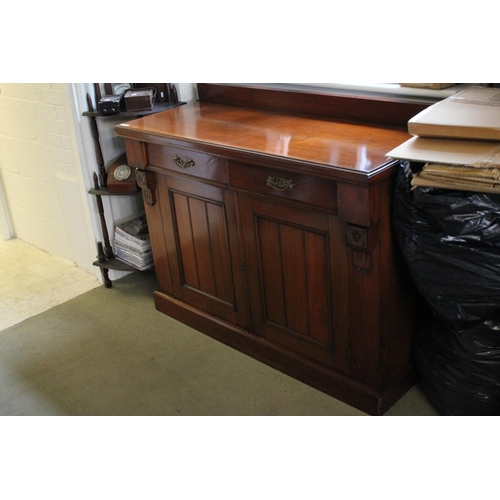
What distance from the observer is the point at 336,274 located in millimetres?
2037

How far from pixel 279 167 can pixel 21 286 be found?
1.84 meters

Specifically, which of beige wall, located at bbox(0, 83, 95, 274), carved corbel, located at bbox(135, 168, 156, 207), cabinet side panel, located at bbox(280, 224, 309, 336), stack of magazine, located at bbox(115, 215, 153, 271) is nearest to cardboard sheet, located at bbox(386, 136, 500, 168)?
cabinet side panel, located at bbox(280, 224, 309, 336)

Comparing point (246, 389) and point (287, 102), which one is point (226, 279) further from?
point (287, 102)

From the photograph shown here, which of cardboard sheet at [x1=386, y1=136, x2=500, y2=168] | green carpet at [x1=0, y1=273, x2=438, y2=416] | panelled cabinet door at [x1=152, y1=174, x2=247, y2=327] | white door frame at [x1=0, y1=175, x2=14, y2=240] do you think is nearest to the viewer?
cardboard sheet at [x1=386, y1=136, x2=500, y2=168]

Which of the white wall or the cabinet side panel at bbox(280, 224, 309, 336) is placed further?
the white wall

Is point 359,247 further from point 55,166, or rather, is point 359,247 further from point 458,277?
point 55,166

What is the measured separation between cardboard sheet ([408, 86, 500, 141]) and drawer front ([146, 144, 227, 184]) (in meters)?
0.74

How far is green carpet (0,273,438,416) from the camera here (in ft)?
7.36

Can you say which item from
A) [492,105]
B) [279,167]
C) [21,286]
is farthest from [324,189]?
[21,286]

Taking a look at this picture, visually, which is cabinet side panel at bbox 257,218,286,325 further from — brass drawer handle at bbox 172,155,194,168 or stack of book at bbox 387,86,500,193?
stack of book at bbox 387,86,500,193

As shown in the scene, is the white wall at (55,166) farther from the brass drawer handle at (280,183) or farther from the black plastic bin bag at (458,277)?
the black plastic bin bag at (458,277)

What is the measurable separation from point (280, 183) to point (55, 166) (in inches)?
61.7

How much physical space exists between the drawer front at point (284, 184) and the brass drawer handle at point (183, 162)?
0.69 ft

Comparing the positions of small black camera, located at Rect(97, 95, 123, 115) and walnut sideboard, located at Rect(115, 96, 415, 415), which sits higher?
small black camera, located at Rect(97, 95, 123, 115)
